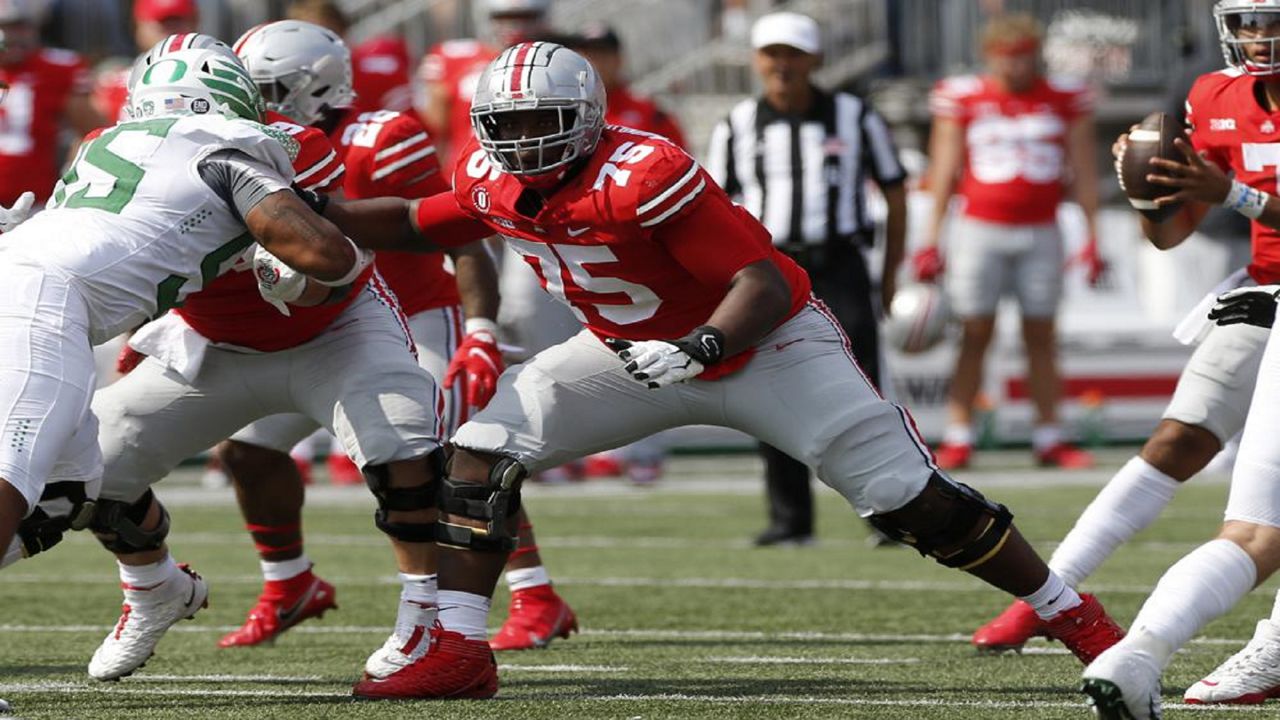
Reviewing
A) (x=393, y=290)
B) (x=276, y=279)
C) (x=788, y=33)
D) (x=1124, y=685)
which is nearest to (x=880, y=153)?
(x=788, y=33)

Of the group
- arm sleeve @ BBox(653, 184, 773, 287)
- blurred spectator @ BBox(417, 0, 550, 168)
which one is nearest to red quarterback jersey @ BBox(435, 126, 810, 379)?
arm sleeve @ BBox(653, 184, 773, 287)

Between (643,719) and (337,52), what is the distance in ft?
7.18

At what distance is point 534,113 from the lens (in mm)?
4816

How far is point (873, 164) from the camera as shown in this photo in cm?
879

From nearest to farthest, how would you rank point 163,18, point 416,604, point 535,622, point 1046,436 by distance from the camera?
point 416,604
point 535,622
point 163,18
point 1046,436

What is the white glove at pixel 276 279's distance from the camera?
482 cm

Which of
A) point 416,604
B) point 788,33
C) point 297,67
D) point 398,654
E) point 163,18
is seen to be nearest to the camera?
point 398,654

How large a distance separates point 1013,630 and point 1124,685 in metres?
1.70

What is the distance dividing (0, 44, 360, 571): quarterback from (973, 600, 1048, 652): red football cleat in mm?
1866

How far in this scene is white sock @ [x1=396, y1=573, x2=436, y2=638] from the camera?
5184 mm

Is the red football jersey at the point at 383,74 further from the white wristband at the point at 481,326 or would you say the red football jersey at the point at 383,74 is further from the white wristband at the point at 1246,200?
the white wristband at the point at 1246,200

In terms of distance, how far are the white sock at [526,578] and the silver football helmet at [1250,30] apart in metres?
2.23

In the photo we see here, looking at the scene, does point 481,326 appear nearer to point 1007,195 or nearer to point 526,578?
point 526,578

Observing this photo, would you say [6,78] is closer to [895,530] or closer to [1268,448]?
[895,530]
